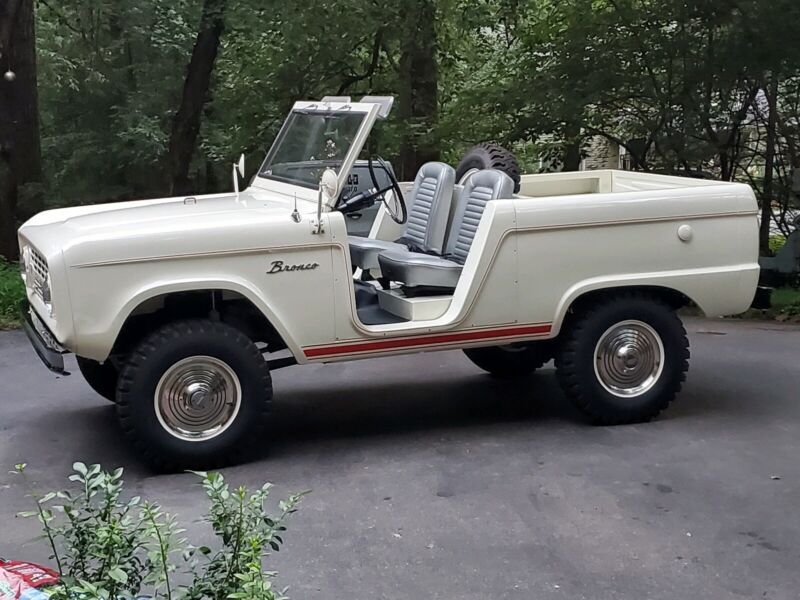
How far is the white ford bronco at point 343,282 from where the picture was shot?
520cm

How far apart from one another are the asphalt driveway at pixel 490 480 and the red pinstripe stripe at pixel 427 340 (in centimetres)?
59

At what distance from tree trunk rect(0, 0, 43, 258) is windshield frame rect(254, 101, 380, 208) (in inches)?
228

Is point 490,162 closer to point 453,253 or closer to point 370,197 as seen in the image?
point 453,253

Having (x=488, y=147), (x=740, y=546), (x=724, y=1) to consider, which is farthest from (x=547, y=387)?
(x=724, y=1)

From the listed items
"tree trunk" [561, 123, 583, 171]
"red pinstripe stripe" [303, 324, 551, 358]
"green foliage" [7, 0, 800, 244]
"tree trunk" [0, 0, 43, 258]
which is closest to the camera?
"red pinstripe stripe" [303, 324, 551, 358]

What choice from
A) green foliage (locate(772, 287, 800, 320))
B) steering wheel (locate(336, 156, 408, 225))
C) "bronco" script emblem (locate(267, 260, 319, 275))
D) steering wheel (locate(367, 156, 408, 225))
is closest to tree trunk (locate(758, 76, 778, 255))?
green foliage (locate(772, 287, 800, 320))

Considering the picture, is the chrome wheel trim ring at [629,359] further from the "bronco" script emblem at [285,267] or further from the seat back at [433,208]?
the "bronco" script emblem at [285,267]

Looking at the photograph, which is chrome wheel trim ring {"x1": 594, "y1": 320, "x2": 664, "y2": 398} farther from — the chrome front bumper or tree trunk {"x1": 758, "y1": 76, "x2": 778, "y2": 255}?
tree trunk {"x1": 758, "y1": 76, "x2": 778, "y2": 255}

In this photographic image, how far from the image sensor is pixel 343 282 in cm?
549

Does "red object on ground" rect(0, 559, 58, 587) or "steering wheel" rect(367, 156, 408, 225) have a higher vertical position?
"steering wheel" rect(367, 156, 408, 225)

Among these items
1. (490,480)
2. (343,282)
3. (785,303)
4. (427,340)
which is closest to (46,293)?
(343,282)

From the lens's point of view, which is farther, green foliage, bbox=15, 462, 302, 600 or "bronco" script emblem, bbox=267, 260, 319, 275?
"bronco" script emblem, bbox=267, 260, 319, 275

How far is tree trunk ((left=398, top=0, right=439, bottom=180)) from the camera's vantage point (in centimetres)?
1153

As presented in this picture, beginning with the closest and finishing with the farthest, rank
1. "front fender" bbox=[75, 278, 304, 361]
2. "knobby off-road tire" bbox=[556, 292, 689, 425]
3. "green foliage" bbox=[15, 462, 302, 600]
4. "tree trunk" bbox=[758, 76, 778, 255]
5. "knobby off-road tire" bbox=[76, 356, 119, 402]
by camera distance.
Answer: "green foliage" bbox=[15, 462, 302, 600], "front fender" bbox=[75, 278, 304, 361], "knobby off-road tire" bbox=[556, 292, 689, 425], "knobby off-road tire" bbox=[76, 356, 119, 402], "tree trunk" bbox=[758, 76, 778, 255]
